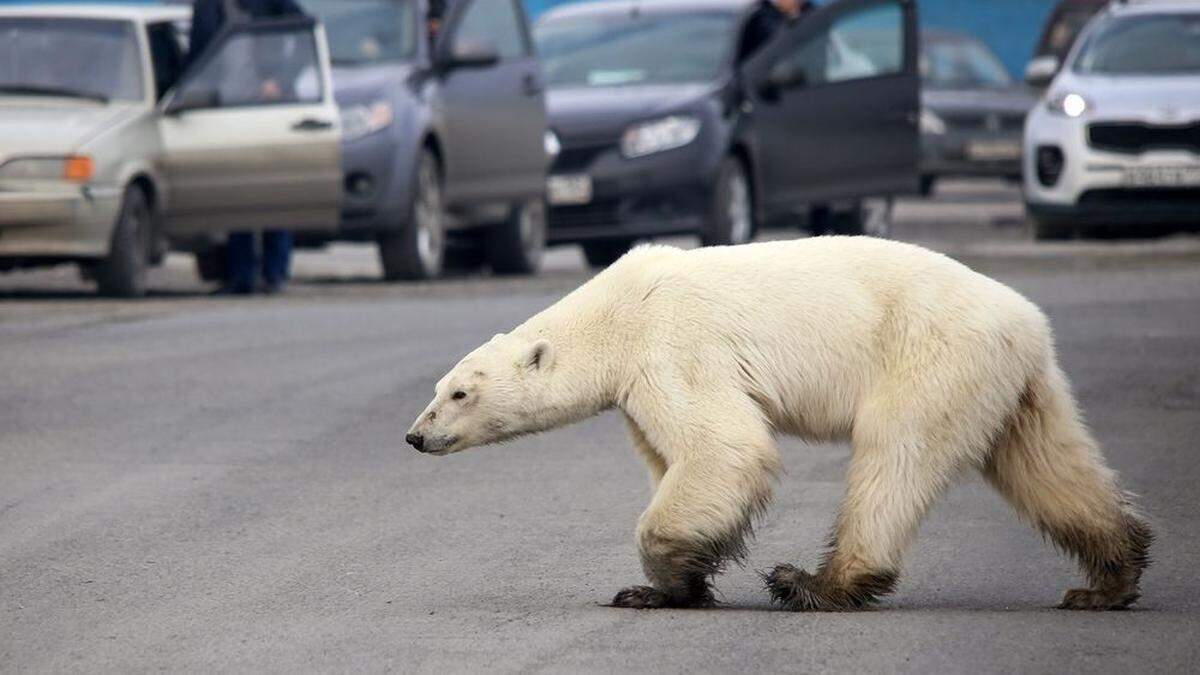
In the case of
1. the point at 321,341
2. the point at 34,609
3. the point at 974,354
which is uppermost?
the point at 974,354

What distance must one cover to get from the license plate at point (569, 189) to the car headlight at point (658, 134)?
1.81 ft

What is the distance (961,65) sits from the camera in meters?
30.5

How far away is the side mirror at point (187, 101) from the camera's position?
16.6 metres

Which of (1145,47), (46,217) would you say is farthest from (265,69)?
(1145,47)

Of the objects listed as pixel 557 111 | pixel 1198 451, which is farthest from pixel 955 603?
pixel 557 111

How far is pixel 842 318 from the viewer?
6.96 metres

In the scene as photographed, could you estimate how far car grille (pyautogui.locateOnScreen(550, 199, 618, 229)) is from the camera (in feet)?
63.1

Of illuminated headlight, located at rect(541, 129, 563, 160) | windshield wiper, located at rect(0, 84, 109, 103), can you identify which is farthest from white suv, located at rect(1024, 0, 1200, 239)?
windshield wiper, located at rect(0, 84, 109, 103)

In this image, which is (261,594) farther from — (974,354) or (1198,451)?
(1198,451)

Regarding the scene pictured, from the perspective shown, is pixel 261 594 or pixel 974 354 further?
pixel 261 594

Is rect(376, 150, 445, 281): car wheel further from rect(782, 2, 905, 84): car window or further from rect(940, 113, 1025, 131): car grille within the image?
rect(940, 113, 1025, 131): car grille

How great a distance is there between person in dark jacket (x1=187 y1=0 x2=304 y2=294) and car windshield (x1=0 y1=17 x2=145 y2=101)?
483mm

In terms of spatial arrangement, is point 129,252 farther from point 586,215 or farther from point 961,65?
point 961,65

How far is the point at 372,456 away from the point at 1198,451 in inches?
130
